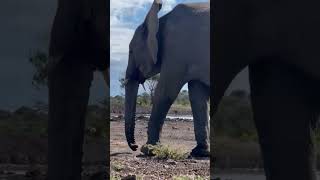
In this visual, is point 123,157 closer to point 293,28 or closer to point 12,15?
point 12,15

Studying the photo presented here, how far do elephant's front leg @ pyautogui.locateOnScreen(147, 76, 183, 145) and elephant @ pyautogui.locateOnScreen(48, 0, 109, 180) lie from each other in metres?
1.45

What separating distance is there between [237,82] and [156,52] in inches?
56.7

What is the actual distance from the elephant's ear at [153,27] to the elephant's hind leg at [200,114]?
1.55 feet

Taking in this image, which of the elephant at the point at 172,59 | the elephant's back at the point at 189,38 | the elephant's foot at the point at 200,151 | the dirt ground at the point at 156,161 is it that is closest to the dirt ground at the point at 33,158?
the dirt ground at the point at 156,161

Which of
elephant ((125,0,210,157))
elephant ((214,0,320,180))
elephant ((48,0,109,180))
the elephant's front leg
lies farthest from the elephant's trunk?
elephant ((214,0,320,180))

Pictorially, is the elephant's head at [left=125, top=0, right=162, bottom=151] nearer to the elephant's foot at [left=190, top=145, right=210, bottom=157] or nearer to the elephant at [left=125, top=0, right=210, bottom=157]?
the elephant at [left=125, top=0, right=210, bottom=157]

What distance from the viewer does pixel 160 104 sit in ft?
23.7

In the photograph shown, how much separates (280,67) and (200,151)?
2147 mm

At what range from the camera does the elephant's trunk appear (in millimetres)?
7055

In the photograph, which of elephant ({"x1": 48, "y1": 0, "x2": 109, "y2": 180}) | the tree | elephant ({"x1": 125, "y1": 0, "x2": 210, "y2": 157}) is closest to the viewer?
elephant ({"x1": 48, "y1": 0, "x2": 109, "y2": 180})

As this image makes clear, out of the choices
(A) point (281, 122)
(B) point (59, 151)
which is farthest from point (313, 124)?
(B) point (59, 151)

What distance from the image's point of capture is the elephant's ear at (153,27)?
23.4ft

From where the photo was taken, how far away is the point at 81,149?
584 centimetres

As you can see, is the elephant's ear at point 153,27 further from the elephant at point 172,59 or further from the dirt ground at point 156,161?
the dirt ground at point 156,161
